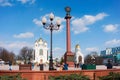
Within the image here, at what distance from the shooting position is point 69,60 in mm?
32875

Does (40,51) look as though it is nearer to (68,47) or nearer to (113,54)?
(113,54)

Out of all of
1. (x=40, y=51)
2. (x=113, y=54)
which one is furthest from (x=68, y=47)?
(x=113, y=54)

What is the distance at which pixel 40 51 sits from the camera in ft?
401

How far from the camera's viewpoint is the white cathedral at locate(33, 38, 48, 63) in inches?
4705

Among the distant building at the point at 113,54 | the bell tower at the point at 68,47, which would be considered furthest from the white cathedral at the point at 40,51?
the bell tower at the point at 68,47

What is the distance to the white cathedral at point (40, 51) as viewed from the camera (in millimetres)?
119500

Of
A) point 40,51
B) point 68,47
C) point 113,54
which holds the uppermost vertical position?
point 40,51

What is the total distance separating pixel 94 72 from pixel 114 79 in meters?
4.10

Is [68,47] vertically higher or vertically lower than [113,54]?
lower

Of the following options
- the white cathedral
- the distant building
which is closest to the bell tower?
the white cathedral

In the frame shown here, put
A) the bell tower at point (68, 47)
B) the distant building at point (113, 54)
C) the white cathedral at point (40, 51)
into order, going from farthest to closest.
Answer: the distant building at point (113, 54), the white cathedral at point (40, 51), the bell tower at point (68, 47)

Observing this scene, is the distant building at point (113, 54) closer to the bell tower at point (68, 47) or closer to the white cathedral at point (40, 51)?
the white cathedral at point (40, 51)

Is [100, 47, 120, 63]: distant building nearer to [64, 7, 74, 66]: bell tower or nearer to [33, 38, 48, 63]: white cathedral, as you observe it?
[33, 38, 48, 63]: white cathedral

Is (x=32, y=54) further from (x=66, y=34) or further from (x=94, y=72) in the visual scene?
(x=94, y=72)
